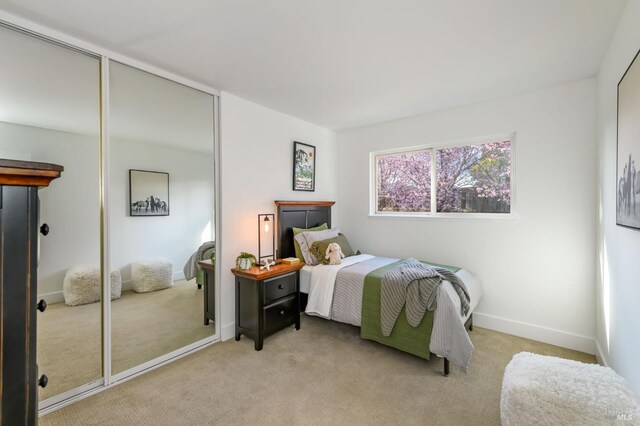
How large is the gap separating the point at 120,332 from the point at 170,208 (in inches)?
41.5

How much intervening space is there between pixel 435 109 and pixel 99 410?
4136 mm

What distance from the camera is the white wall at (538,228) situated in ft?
8.75

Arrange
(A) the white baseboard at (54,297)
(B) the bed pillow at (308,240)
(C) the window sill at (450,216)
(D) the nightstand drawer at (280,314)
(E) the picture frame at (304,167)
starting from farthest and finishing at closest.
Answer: (E) the picture frame at (304,167)
(B) the bed pillow at (308,240)
(C) the window sill at (450,216)
(D) the nightstand drawer at (280,314)
(A) the white baseboard at (54,297)

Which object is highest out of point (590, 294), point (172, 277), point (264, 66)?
point (264, 66)

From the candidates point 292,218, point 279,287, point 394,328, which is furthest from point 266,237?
point 394,328

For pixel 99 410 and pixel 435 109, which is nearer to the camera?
pixel 99 410

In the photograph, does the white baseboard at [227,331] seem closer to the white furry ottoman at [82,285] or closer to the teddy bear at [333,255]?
the white furry ottoman at [82,285]

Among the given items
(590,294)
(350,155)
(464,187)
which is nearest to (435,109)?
(464,187)

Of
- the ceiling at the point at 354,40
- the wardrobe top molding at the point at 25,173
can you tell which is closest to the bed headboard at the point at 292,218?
the ceiling at the point at 354,40

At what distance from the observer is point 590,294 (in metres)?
2.66

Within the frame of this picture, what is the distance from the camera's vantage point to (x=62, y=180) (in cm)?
199

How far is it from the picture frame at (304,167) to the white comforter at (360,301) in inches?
45.4

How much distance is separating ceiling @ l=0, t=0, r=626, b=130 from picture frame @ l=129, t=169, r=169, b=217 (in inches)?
36.9

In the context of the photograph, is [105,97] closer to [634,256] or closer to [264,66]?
[264,66]
